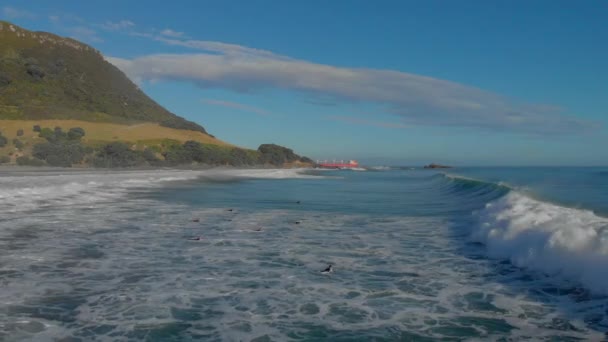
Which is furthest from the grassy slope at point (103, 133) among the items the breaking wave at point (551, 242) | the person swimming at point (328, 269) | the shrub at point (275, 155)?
the person swimming at point (328, 269)

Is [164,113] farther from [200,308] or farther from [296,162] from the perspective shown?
[200,308]

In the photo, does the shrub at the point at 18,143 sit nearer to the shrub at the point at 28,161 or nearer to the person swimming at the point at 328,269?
the shrub at the point at 28,161

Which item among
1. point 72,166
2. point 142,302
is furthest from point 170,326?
point 72,166

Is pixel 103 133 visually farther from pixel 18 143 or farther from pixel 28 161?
pixel 28 161

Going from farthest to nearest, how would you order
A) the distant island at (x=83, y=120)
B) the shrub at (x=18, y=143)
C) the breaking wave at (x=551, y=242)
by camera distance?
the distant island at (x=83, y=120) → the shrub at (x=18, y=143) → the breaking wave at (x=551, y=242)

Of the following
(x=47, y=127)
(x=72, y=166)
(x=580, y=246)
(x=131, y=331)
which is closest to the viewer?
(x=131, y=331)

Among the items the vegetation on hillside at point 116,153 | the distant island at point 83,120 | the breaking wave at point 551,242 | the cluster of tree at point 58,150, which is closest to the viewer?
the breaking wave at point 551,242


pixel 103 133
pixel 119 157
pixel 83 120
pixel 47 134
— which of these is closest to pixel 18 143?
pixel 47 134

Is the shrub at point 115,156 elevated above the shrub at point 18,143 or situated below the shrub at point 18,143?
below
